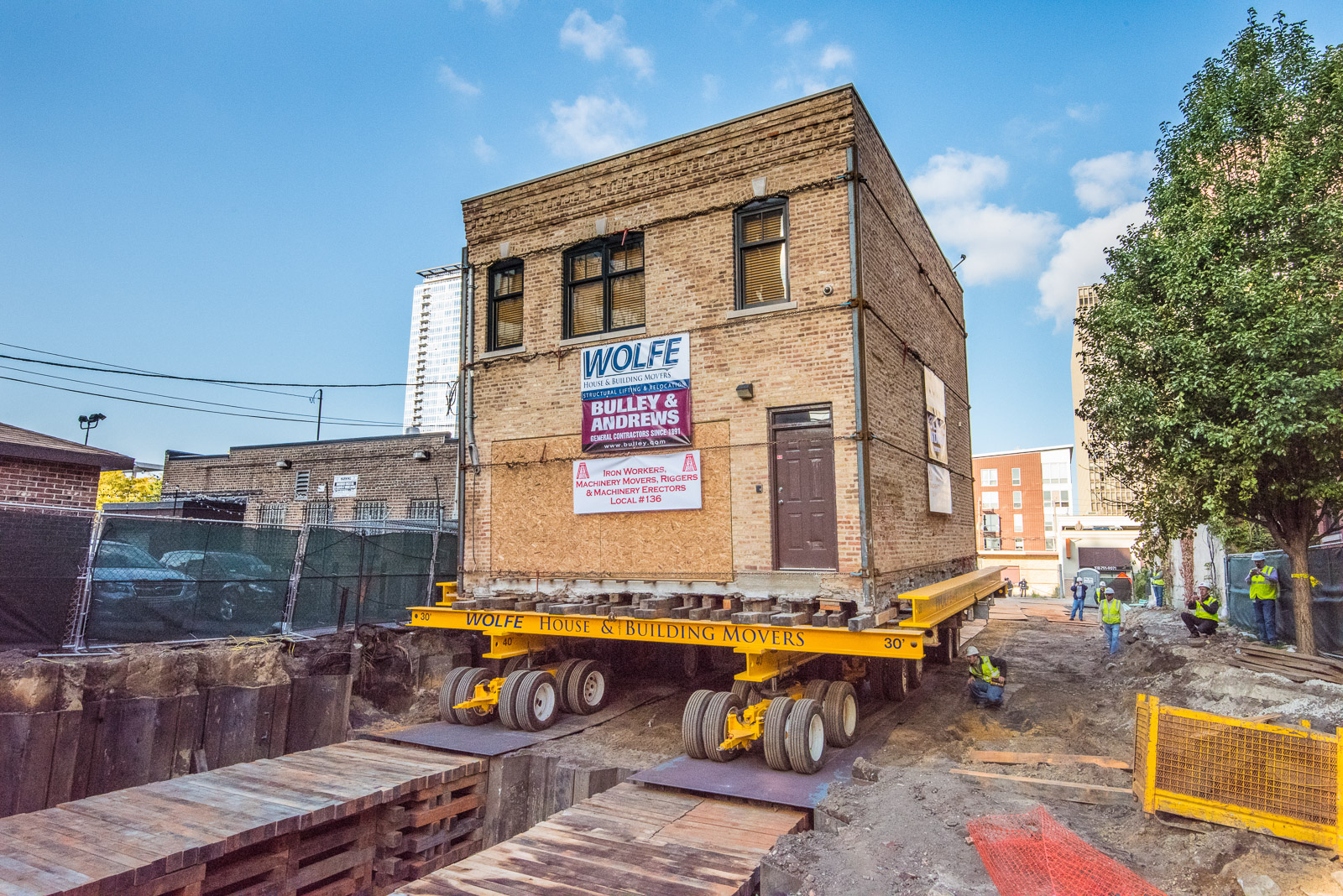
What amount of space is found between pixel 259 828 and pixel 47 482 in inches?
291

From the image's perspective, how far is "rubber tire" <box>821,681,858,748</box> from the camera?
9219 mm

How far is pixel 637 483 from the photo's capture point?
1119cm

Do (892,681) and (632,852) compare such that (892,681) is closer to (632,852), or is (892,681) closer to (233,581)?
(632,852)

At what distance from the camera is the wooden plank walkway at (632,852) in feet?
19.5

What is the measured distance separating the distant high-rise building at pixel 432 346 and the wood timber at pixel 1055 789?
51411 mm

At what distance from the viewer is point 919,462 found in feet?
41.0

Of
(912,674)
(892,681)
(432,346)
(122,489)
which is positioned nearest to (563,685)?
(892,681)

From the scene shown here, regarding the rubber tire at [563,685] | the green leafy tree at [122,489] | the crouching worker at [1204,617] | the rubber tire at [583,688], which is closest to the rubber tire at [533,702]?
the rubber tire at [563,685]

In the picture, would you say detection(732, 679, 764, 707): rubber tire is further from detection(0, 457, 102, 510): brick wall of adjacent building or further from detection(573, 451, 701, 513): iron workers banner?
detection(0, 457, 102, 510): brick wall of adjacent building

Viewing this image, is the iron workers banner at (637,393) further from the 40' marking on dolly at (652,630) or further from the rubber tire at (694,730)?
the rubber tire at (694,730)

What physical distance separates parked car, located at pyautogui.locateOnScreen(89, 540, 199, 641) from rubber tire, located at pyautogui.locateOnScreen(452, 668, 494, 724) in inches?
157

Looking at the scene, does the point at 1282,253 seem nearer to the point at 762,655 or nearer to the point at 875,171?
the point at 875,171

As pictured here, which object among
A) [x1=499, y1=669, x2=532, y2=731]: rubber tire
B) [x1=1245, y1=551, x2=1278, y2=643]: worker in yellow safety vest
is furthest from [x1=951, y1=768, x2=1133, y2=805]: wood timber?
[x1=1245, y1=551, x2=1278, y2=643]: worker in yellow safety vest

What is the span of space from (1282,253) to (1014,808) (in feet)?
30.0
